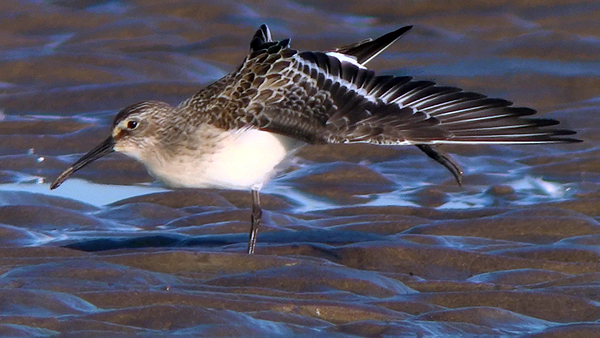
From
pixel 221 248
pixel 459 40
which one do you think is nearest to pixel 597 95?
pixel 459 40

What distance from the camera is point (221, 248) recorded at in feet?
27.3

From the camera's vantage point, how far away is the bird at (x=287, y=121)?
25.4 feet

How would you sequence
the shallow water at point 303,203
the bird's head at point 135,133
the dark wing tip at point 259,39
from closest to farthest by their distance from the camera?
the shallow water at point 303,203 → the bird's head at point 135,133 → the dark wing tip at point 259,39

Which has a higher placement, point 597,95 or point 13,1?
point 13,1

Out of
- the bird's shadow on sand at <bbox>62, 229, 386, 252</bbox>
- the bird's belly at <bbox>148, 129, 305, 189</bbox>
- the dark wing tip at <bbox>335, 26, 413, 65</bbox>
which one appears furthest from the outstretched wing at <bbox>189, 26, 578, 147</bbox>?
the bird's shadow on sand at <bbox>62, 229, 386, 252</bbox>

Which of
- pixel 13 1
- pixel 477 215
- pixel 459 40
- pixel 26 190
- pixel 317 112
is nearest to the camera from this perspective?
pixel 317 112

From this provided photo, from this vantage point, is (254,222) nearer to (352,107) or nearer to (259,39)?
(352,107)

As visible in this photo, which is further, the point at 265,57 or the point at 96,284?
the point at 265,57

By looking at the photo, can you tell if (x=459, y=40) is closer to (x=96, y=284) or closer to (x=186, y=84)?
(x=186, y=84)

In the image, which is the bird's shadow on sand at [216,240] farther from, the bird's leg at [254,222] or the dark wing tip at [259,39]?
the dark wing tip at [259,39]

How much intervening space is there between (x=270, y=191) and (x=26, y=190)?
199 cm

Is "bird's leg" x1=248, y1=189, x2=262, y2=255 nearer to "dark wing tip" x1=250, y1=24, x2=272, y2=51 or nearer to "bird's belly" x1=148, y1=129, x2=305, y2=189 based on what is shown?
"bird's belly" x1=148, y1=129, x2=305, y2=189

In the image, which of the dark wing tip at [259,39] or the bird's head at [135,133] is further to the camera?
the dark wing tip at [259,39]

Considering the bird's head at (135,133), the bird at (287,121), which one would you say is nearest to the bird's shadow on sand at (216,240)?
the bird at (287,121)
